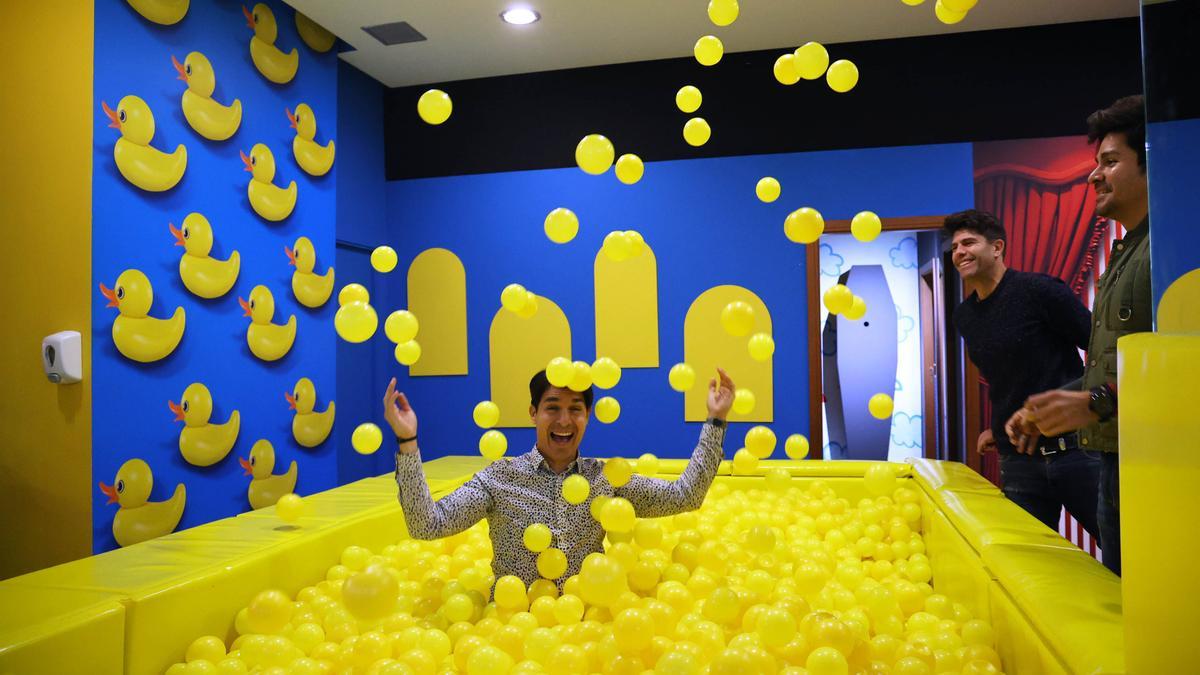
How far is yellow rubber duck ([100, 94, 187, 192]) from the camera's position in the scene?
286 centimetres

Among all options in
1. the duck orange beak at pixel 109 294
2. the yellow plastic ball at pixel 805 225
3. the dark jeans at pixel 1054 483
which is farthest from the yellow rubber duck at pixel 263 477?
the dark jeans at pixel 1054 483

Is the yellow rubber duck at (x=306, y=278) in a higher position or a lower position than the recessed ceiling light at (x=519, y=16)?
lower

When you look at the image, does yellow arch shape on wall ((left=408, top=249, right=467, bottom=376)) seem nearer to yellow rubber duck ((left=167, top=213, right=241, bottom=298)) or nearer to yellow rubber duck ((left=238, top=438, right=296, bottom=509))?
yellow rubber duck ((left=238, top=438, right=296, bottom=509))

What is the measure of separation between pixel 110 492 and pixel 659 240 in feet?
10.6

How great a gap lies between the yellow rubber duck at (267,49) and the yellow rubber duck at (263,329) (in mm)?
1109

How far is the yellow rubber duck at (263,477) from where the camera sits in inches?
141

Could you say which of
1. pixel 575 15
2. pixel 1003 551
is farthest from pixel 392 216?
pixel 1003 551

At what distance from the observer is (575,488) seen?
202cm

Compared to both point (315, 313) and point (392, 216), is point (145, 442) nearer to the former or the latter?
point (315, 313)

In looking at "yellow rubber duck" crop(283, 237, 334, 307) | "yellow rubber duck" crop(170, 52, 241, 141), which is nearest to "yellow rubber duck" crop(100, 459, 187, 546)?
"yellow rubber duck" crop(283, 237, 334, 307)

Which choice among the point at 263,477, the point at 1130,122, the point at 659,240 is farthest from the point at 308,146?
the point at 1130,122

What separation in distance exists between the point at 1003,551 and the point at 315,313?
11.5ft

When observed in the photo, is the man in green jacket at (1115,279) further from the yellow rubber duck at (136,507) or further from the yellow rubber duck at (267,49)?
the yellow rubber duck at (267,49)

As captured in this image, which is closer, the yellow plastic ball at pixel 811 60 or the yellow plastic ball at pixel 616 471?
the yellow plastic ball at pixel 616 471
